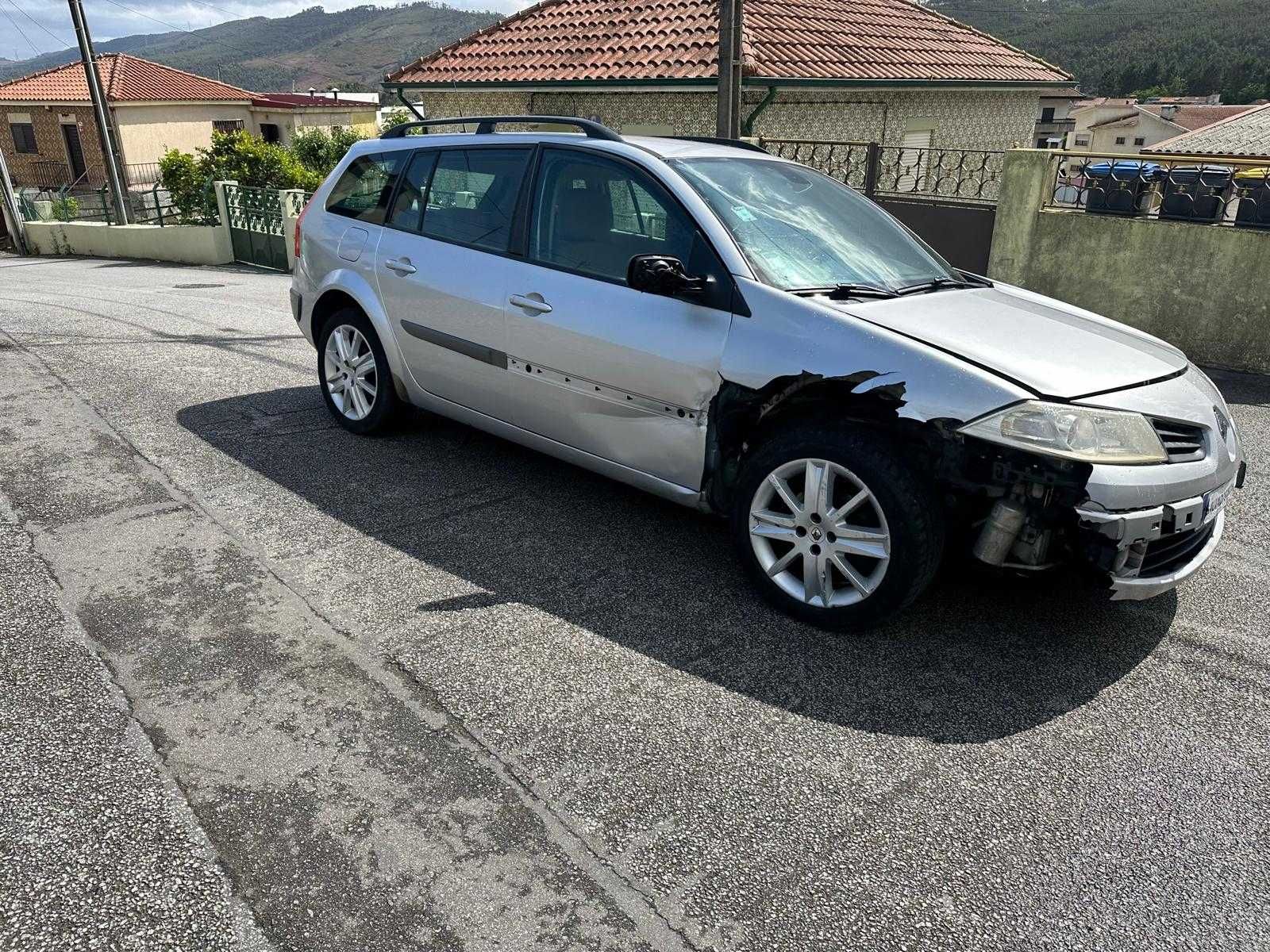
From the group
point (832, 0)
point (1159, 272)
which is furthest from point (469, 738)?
point (832, 0)

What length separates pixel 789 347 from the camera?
141 inches

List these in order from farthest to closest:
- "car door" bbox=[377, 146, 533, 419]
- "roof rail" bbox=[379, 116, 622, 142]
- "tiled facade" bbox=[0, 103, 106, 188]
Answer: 1. "tiled facade" bbox=[0, 103, 106, 188]
2. "car door" bbox=[377, 146, 533, 419]
3. "roof rail" bbox=[379, 116, 622, 142]

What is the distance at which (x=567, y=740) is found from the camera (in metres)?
3.00

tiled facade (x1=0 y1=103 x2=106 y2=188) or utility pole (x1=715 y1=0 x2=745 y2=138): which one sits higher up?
utility pole (x1=715 y1=0 x2=745 y2=138)

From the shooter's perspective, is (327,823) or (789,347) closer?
(327,823)

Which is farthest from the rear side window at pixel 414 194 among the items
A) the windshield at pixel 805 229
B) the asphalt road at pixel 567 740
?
the windshield at pixel 805 229

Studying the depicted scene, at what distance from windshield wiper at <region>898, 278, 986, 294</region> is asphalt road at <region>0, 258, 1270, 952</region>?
4.24 feet

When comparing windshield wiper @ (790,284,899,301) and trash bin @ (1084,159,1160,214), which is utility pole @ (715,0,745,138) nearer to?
trash bin @ (1084,159,1160,214)

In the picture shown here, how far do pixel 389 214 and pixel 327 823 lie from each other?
369 centimetres

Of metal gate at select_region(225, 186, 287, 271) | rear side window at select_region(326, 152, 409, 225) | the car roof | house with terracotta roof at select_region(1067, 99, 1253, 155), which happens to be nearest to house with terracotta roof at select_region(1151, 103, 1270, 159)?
metal gate at select_region(225, 186, 287, 271)

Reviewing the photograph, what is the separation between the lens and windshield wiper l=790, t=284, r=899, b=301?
376 centimetres

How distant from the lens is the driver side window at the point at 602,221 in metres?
4.03

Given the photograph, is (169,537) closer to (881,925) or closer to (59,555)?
(59,555)

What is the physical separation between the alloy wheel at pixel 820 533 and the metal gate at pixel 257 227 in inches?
610
